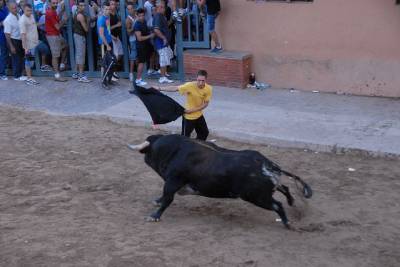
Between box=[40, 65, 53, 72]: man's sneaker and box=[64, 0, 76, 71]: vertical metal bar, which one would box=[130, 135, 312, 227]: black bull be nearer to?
box=[64, 0, 76, 71]: vertical metal bar

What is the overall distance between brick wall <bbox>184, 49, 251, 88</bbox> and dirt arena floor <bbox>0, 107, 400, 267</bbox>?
10.9 ft

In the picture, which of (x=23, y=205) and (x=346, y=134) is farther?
(x=346, y=134)

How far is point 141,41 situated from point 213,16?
170 centimetres

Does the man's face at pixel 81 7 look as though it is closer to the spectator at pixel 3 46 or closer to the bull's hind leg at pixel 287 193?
the spectator at pixel 3 46

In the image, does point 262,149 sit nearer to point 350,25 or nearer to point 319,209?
point 319,209

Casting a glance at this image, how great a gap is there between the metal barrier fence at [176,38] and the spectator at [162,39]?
1.07 feet

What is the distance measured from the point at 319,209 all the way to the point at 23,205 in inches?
151

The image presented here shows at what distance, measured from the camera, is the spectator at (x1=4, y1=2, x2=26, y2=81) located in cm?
1505

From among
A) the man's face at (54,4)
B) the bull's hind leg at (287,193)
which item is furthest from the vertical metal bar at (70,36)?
the bull's hind leg at (287,193)

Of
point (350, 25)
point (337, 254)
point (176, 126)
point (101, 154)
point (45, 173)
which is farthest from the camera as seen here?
point (350, 25)

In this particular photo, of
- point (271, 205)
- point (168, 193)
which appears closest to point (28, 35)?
point (168, 193)

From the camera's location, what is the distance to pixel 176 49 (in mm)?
15078

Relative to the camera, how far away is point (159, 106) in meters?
9.24

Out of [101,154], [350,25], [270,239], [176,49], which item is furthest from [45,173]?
[350,25]
